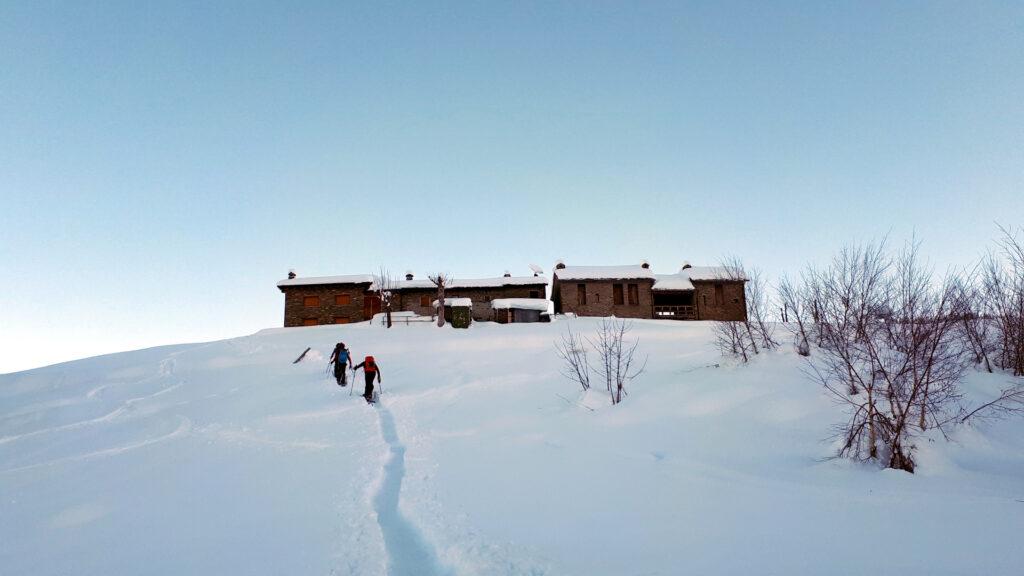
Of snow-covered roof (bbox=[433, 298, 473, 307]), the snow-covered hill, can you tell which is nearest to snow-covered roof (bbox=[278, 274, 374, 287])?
snow-covered roof (bbox=[433, 298, 473, 307])

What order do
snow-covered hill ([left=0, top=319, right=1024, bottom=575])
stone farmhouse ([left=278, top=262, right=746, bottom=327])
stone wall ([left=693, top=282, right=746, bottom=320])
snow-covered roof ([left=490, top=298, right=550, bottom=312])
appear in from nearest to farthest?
snow-covered hill ([left=0, top=319, right=1024, bottom=575]) → snow-covered roof ([left=490, top=298, right=550, bottom=312]) → stone wall ([left=693, top=282, right=746, bottom=320]) → stone farmhouse ([left=278, top=262, right=746, bottom=327])

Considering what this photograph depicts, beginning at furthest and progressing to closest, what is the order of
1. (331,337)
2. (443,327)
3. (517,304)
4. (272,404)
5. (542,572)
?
(517,304), (443,327), (331,337), (272,404), (542,572)

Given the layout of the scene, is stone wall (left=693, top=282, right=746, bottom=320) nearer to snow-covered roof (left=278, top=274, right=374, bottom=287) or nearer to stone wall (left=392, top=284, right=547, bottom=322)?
stone wall (left=392, top=284, right=547, bottom=322)

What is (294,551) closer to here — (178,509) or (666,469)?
(178,509)

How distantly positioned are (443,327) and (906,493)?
28342 mm

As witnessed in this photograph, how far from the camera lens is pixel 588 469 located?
688 centimetres

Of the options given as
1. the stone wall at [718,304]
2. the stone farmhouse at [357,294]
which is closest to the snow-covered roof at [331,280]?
the stone farmhouse at [357,294]

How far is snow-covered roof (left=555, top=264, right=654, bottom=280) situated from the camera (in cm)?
3669

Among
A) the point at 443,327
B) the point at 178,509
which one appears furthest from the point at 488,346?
the point at 178,509

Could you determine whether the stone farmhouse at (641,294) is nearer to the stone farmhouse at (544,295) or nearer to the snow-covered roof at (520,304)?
the stone farmhouse at (544,295)

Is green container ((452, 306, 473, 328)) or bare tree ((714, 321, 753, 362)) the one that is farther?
green container ((452, 306, 473, 328))

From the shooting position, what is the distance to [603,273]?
37281mm

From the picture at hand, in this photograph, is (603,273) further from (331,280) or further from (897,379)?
(897,379)

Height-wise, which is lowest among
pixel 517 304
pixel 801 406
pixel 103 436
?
pixel 103 436
